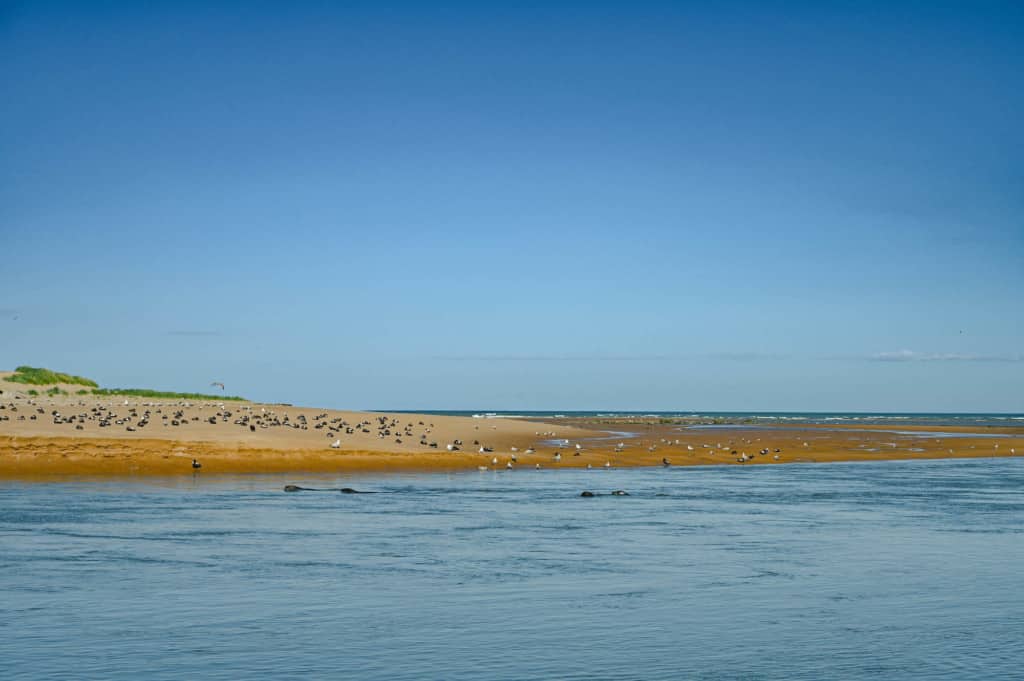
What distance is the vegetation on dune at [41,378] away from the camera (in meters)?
82.4

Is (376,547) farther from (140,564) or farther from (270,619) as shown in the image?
(270,619)

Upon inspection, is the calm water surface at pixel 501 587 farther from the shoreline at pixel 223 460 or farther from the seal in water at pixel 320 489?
the shoreline at pixel 223 460

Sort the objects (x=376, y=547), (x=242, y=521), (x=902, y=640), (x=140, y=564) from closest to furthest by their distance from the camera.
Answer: (x=902, y=640), (x=140, y=564), (x=376, y=547), (x=242, y=521)

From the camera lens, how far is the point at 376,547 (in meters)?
24.0

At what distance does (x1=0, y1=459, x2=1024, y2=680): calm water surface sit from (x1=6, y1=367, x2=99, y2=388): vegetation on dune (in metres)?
51.4

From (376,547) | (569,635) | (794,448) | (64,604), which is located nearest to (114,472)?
(376,547)

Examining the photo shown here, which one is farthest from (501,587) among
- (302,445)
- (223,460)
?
(302,445)

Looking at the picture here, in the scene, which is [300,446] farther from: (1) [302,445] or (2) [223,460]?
(2) [223,460]

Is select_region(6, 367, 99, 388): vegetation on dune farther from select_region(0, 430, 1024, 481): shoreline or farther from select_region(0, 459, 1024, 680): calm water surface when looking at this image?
select_region(0, 459, 1024, 680): calm water surface

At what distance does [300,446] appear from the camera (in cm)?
4869

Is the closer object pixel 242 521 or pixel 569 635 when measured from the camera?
pixel 569 635

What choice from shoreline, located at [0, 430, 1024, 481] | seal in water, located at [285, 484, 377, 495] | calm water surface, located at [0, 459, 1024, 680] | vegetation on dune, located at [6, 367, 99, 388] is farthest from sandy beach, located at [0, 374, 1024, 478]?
calm water surface, located at [0, 459, 1024, 680]

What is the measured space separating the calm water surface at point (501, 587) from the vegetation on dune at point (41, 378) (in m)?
51.4

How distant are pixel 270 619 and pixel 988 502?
27.8 metres
